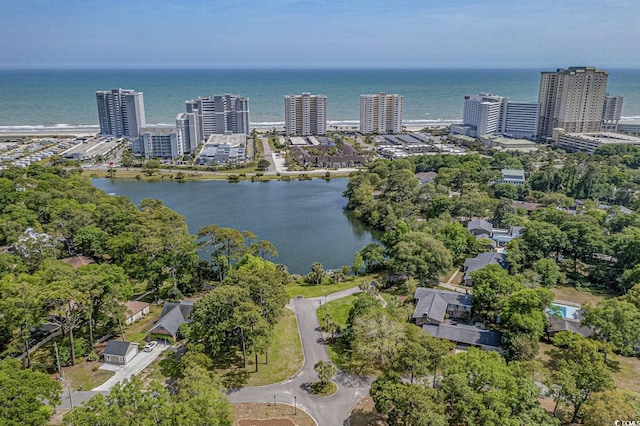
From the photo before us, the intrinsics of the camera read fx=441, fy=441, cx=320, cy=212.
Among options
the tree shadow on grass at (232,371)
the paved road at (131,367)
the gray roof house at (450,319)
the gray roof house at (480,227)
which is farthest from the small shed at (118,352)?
the gray roof house at (480,227)

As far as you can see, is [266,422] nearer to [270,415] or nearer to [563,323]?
[270,415]

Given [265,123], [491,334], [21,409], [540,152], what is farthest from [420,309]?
[265,123]

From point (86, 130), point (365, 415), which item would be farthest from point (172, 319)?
point (86, 130)

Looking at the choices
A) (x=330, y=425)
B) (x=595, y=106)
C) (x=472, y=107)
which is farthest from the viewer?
(x=472, y=107)

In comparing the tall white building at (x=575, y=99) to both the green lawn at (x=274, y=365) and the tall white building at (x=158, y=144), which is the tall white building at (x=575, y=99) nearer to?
the tall white building at (x=158, y=144)

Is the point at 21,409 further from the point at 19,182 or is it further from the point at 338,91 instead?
the point at 338,91

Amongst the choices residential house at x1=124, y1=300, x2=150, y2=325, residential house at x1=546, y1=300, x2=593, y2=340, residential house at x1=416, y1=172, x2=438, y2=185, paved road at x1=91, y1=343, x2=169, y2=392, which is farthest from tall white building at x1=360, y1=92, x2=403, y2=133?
paved road at x1=91, y1=343, x2=169, y2=392
